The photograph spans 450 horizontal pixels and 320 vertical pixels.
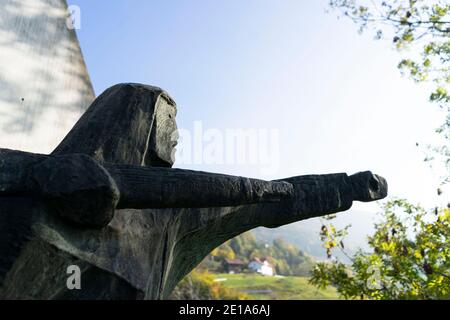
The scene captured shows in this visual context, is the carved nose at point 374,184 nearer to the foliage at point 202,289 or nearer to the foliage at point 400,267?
the foliage at point 400,267

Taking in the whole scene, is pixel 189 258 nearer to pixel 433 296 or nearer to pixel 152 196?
pixel 152 196

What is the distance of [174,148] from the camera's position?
2301mm

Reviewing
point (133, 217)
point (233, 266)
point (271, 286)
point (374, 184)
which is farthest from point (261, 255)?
point (133, 217)

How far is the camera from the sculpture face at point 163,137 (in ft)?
6.89

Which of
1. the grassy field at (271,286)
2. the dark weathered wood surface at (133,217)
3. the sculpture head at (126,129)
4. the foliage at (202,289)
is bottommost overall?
the dark weathered wood surface at (133,217)

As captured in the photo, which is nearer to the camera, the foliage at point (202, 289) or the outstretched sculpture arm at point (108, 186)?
the outstretched sculpture arm at point (108, 186)

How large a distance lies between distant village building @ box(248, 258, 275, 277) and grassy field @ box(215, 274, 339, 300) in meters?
4.39

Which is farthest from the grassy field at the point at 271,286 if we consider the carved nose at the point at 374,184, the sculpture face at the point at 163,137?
the sculpture face at the point at 163,137

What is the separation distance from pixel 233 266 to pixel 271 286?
7.51 meters

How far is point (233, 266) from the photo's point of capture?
2124 inches

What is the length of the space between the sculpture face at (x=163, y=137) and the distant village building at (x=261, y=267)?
191 feet

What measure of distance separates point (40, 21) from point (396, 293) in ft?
24.1

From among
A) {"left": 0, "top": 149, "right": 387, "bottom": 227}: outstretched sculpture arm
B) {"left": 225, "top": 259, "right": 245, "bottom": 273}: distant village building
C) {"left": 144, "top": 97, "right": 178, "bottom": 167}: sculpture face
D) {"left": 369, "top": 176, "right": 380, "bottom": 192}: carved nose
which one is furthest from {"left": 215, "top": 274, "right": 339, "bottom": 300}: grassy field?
{"left": 0, "top": 149, "right": 387, "bottom": 227}: outstretched sculpture arm

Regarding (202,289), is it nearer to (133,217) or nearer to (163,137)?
(163,137)
